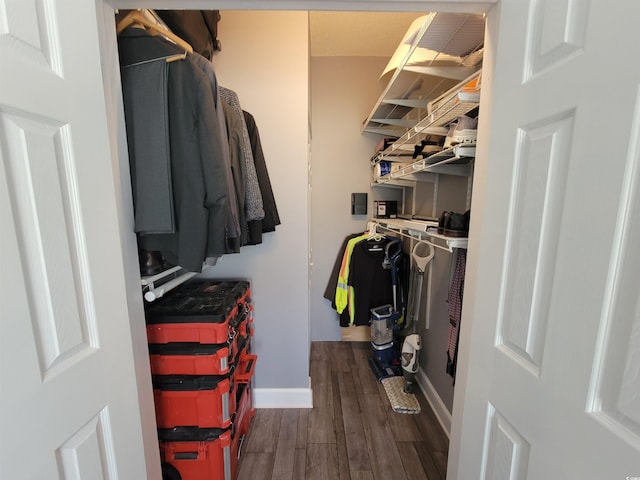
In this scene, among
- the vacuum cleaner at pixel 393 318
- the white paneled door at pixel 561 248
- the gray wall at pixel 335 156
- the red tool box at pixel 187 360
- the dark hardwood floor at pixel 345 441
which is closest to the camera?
the white paneled door at pixel 561 248

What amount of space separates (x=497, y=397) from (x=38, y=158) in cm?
118

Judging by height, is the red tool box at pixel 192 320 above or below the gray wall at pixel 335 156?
below

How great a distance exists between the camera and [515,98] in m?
0.64

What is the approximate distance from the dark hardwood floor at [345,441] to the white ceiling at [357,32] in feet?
8.87

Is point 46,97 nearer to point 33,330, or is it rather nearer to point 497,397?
point 33,330

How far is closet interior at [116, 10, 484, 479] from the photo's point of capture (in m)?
0.85

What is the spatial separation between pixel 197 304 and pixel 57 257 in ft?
2.54

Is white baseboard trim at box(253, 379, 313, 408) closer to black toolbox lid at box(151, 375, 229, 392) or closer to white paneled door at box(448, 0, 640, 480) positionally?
black toolbox lid at box(151, 375, 229, 392)

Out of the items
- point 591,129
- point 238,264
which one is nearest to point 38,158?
point 591,129

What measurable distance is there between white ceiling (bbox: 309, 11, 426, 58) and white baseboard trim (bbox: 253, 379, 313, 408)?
2683mm

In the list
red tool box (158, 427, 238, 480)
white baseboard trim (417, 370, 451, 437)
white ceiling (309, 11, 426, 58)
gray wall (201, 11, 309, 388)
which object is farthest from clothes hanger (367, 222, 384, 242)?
red tool box (158, 427, 238, 480)

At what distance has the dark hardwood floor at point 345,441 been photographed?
1.46m

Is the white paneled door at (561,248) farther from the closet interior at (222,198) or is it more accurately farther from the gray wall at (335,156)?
the gray wall at (335,156)

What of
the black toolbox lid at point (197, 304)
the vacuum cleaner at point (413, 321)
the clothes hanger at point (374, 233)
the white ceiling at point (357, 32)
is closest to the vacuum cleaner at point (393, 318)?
the vacuum cleaner at point (413, 321)
